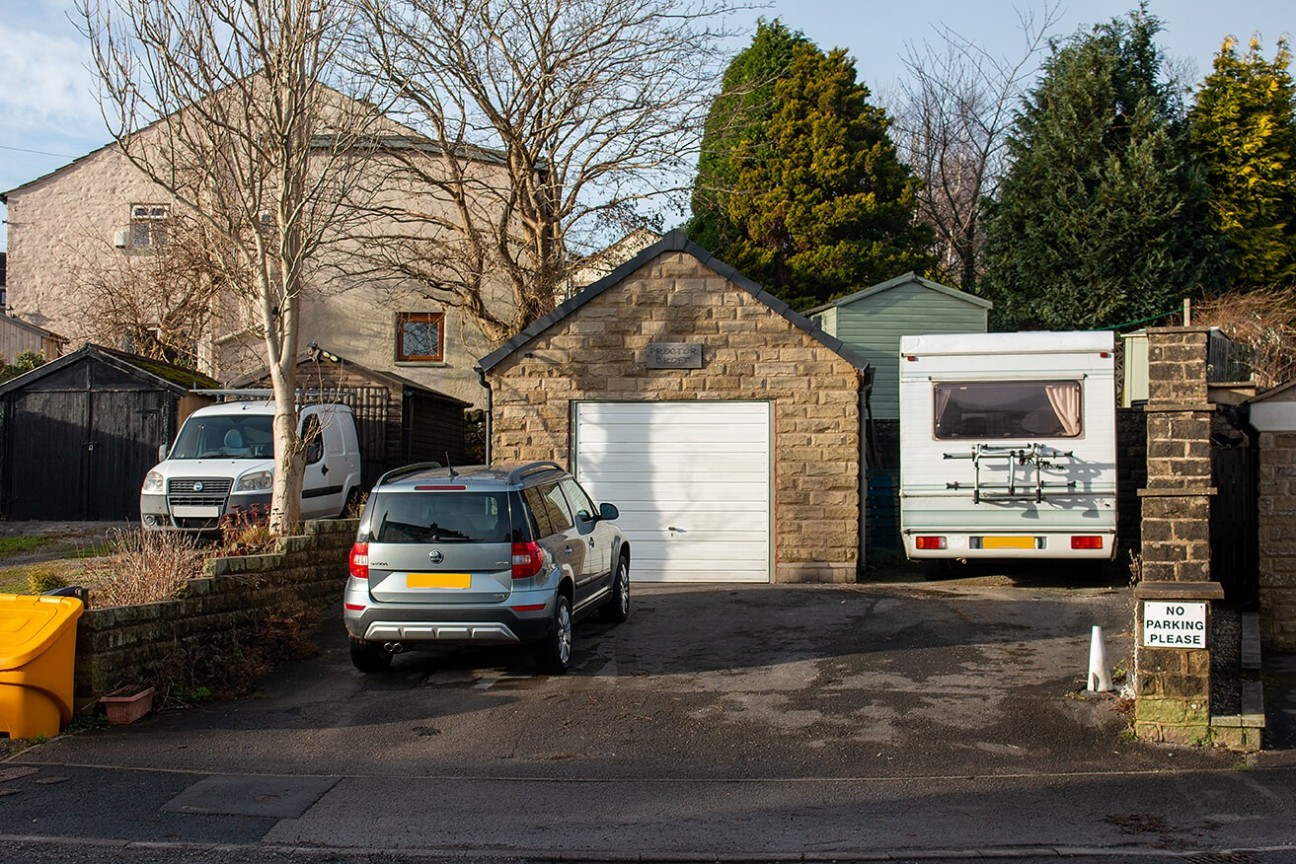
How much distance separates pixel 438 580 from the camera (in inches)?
379

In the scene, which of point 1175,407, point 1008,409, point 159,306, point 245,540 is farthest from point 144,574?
point 159,306

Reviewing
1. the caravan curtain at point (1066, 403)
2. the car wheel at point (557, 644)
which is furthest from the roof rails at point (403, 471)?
the caravan curtain at point (1066, 403)

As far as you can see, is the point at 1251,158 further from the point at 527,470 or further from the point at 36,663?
the point at 36,663

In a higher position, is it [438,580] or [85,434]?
[85,434]

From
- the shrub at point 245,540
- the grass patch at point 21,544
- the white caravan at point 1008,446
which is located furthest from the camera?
the grass patch at point 21,544

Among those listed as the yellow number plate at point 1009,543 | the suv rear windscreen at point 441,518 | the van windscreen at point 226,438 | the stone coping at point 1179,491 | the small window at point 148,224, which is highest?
the small window at point 148,224

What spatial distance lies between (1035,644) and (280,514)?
8.29 metres

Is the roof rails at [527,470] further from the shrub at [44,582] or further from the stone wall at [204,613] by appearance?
the shrub at [44,582]

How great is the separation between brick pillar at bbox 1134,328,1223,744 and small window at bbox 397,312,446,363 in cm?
→ 2154

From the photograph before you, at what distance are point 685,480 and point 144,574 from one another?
7520 millimetres

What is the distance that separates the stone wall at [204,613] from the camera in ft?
29.3

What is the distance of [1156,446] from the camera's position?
8.48 meters

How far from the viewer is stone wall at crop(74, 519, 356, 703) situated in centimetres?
894

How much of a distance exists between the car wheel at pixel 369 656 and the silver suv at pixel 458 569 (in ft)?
0.05
